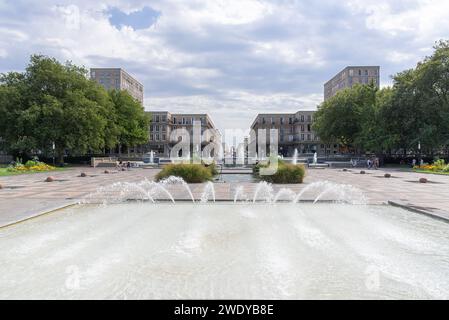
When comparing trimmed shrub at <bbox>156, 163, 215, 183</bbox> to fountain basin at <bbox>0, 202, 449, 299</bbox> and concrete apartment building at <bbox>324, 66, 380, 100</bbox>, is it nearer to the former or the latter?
fountain basin at <bbox>0, 202, 449, 299</bbox>

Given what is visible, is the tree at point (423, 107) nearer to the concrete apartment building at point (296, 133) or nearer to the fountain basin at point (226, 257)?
the fountain basin at point (226, 257)

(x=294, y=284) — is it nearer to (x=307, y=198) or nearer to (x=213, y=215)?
(x=213, y=215)

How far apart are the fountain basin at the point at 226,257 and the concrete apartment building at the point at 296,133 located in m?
115

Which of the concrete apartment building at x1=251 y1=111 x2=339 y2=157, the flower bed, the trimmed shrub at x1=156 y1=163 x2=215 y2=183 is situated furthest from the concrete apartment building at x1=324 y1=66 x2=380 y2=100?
the trimmed shrub at x1=156 y1=163 x2=215 y2=183

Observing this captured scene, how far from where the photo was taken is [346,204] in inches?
547

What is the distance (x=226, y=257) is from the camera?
21.4 ft

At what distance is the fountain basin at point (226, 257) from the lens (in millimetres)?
4977

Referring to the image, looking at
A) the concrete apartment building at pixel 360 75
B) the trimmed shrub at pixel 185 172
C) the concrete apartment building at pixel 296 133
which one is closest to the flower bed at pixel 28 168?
the trimmed shrub at pixel 185 172

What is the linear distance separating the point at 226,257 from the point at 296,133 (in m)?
128

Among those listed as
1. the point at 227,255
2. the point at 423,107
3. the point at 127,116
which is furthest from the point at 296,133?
the point at 227,255

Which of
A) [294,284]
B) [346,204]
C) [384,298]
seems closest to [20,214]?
[294,284]

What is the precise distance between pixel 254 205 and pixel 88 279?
28.1ft

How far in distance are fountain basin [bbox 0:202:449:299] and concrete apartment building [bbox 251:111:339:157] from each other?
115m

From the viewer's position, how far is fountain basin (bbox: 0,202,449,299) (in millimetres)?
4977
